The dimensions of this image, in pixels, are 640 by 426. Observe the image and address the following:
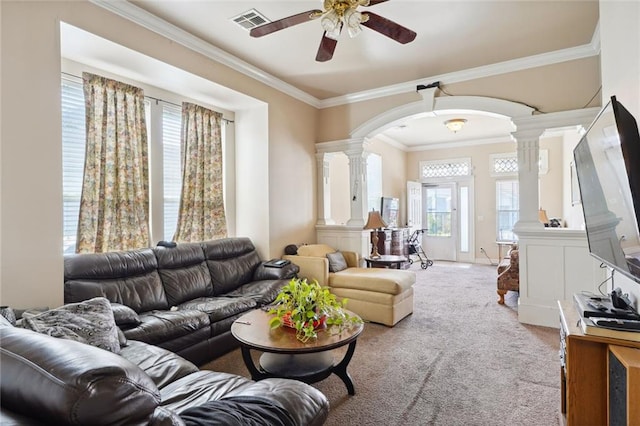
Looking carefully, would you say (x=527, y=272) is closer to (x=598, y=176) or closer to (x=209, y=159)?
(x=598, y=176)

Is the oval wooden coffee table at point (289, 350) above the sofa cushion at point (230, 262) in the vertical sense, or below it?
below

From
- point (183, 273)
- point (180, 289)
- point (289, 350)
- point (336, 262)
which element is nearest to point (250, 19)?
point (183, 273)

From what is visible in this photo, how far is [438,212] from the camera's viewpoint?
28.9 feet

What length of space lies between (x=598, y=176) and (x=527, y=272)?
2.35 m

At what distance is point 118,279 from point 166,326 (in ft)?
2.45

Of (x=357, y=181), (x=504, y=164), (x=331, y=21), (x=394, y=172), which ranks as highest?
(x=331, y=21)

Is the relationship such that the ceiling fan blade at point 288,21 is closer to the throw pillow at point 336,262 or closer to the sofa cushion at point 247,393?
the sofa cushion at point 247,393

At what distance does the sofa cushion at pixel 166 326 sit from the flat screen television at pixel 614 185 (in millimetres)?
2769

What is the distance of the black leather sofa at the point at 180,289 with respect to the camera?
2588mm

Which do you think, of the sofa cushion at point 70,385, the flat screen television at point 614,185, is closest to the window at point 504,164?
the flat screen television at point 614,185

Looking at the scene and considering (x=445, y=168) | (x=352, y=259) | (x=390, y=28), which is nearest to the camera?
(x=390, y=28)

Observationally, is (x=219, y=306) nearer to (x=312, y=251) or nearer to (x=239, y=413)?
(x=312, y=251)

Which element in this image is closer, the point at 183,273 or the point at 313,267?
the point at 183,273

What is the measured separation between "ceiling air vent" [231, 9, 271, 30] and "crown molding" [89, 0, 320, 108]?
60 cm
